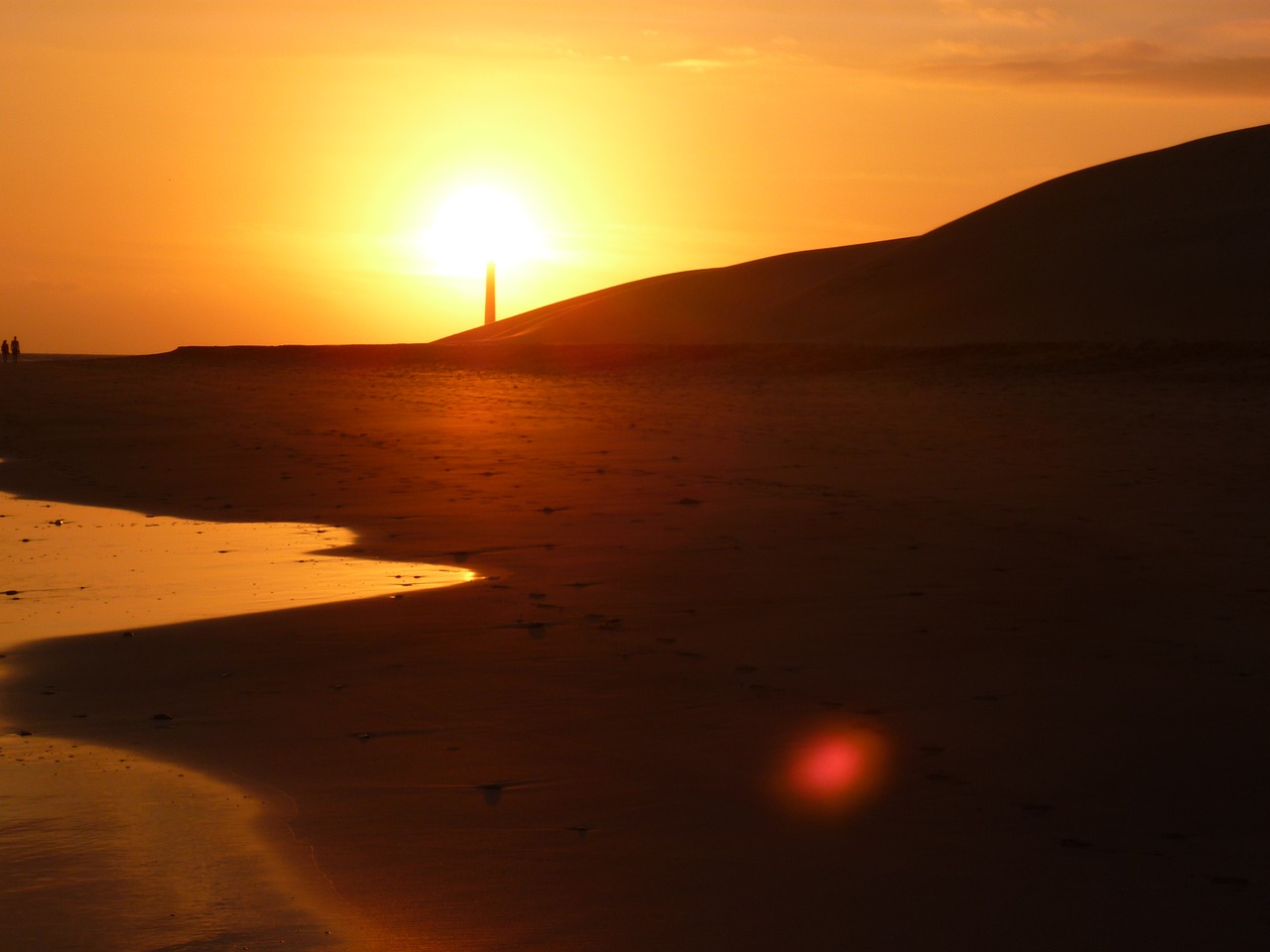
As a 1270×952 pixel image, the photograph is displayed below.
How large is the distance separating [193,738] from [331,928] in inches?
81.8

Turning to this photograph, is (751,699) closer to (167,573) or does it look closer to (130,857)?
(130,857)

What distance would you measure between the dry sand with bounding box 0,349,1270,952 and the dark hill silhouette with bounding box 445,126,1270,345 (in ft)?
79.6

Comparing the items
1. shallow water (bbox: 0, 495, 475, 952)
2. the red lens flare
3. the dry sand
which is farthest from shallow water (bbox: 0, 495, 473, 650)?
the red lens flare

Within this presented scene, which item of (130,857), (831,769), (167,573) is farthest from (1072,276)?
(130,857)

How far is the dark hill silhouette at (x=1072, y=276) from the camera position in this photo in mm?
40562

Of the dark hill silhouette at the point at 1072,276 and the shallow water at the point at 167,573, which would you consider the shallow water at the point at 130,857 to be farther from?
the dark hill silhouette at the point at 1072,276

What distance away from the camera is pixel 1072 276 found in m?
45.5

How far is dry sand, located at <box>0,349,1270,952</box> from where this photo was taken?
4.16 meters

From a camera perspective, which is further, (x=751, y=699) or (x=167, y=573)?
(x=167, y=573)

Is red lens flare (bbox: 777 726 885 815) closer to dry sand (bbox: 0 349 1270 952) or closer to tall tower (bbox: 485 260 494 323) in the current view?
dry sand (bbox: 0 349 1270 952)

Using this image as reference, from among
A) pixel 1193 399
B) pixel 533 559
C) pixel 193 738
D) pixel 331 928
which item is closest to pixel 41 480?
pixel 533 559

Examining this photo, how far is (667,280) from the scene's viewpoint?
7950 cm

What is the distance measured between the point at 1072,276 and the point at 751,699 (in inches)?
1661

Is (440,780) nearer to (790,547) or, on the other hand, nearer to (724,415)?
(790,547)
